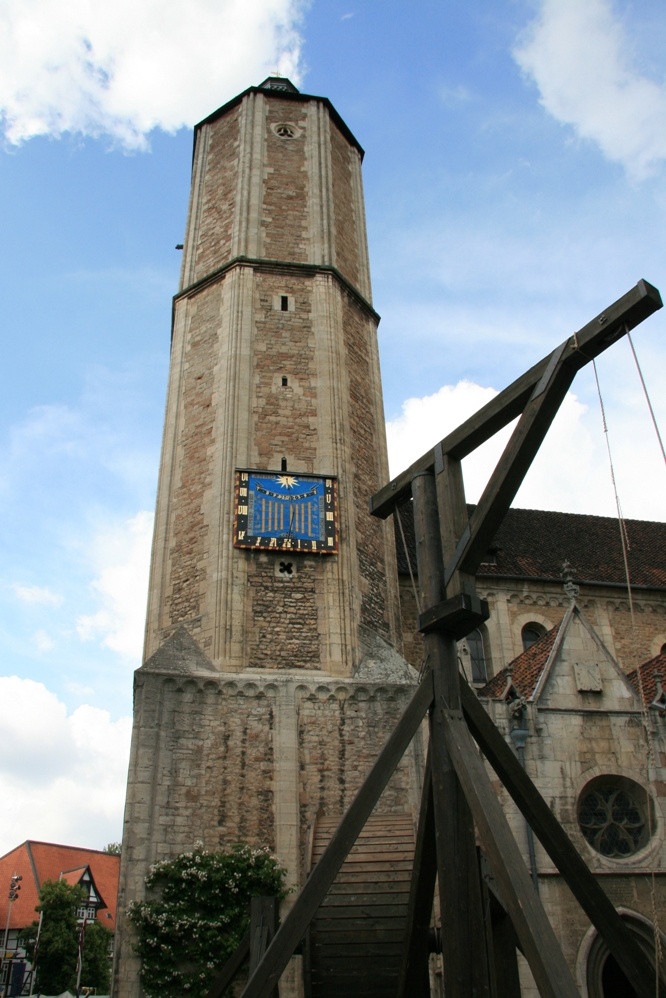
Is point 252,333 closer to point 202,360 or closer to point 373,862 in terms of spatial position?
point 202,360

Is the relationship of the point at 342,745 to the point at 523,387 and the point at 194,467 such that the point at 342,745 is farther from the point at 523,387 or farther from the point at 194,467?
the point at 523,387

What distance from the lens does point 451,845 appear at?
18.9 feet

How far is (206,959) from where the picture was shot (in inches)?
491

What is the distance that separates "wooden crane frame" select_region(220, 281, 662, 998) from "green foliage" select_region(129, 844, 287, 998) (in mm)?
7343

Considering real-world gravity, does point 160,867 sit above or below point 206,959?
above

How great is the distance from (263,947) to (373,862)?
155 inches

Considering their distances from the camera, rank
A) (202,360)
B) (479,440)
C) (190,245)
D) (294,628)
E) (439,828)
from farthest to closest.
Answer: (190,245), (202,360), (294,628), (479,440), (439,828)

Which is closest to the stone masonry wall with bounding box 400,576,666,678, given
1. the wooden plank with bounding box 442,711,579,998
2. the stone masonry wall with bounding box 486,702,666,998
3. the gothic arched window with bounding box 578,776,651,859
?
the stone masonry wall with bounding box 486,702,666,998

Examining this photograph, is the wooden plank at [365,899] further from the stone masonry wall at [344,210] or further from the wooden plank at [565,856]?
the stone masonry wall at [344,210]

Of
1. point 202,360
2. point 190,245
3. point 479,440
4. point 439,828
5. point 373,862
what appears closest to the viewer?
point 439,828

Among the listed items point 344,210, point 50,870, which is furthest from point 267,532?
point 50,870

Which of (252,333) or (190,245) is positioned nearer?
(252,333)

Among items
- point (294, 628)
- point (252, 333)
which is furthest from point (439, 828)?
point (252, 333)

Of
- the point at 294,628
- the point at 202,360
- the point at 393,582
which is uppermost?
the point at 202,360
